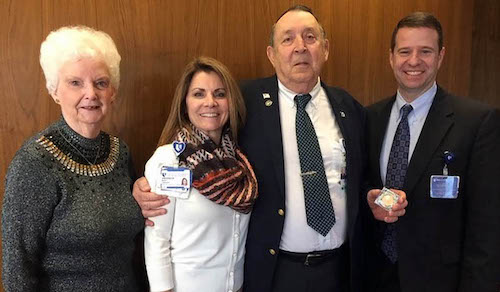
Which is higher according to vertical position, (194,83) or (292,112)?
(194,83)

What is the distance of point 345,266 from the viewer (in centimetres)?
207

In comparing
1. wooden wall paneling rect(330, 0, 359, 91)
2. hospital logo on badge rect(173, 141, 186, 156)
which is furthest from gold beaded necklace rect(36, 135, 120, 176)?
wooden wall paneling rect(330, 0, 359, 91)

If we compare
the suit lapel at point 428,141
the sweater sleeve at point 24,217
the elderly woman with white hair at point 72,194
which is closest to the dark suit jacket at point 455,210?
the suit lapel at point 428,141

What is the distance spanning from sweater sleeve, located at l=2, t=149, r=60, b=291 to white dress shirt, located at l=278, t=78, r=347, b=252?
1.06 metres

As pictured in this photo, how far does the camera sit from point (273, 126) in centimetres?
198

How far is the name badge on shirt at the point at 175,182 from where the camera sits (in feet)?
5.48

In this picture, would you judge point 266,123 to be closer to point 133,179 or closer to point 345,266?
point 133,179

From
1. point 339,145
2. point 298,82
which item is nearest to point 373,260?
point 339,145

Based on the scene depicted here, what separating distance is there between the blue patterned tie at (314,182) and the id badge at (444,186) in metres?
0.49

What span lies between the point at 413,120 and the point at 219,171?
1073 mm

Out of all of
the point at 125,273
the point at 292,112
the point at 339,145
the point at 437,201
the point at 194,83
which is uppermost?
the point at 194,83

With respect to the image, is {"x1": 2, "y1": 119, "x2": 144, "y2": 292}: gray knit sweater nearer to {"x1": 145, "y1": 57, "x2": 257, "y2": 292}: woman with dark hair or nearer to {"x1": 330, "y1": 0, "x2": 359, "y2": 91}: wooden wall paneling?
{"x1": 145, "y1": 57, "x2": 257, "y2": 292}: woman with dark hair

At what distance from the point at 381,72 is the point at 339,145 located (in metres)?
1.25

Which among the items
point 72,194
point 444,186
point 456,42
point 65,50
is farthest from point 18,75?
point 456,42
